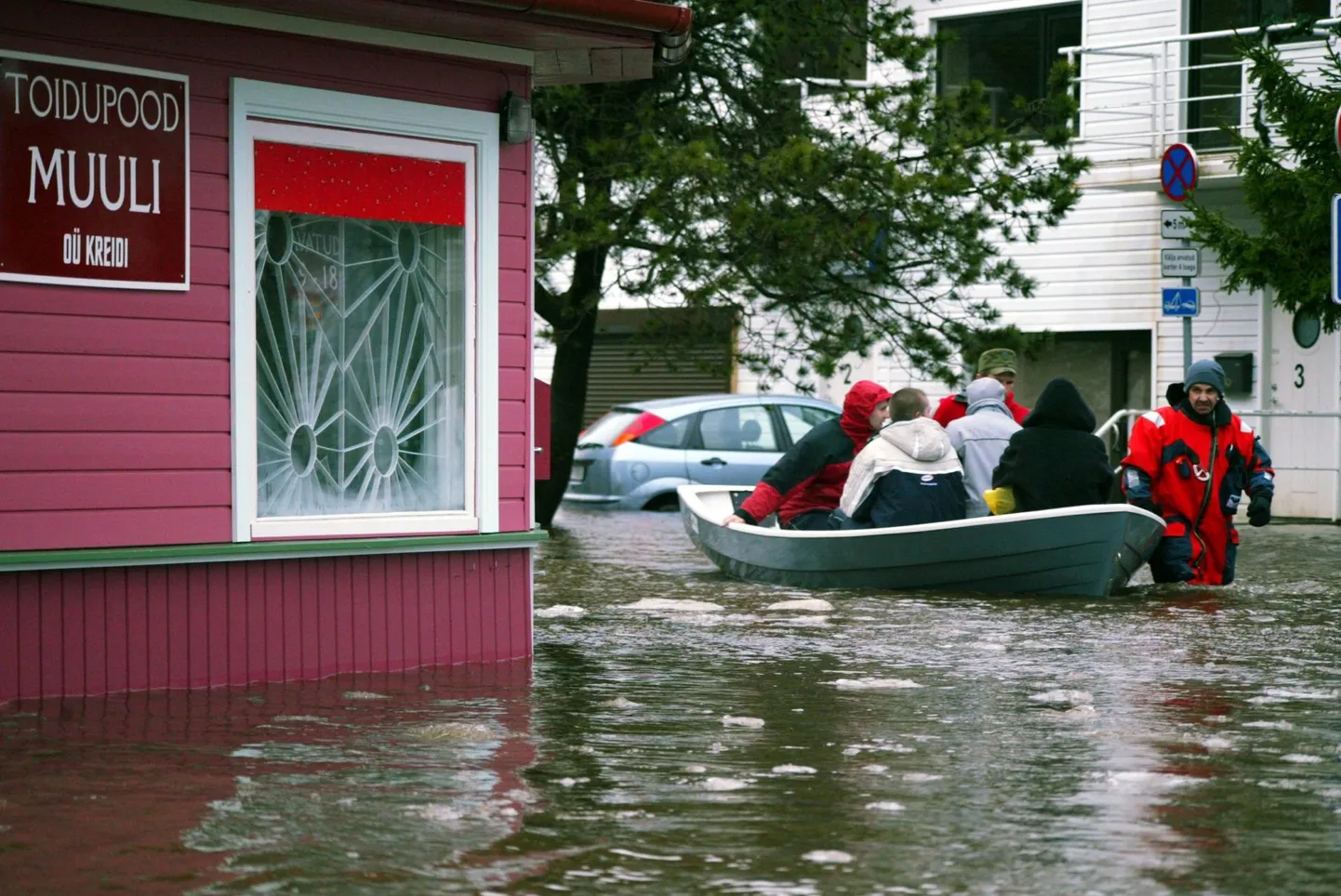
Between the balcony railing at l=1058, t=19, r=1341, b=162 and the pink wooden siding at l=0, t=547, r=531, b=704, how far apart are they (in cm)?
1551

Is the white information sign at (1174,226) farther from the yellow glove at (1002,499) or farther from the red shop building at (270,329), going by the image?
the red shop building at (270,329)

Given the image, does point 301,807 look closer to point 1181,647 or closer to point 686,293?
point 1181,647

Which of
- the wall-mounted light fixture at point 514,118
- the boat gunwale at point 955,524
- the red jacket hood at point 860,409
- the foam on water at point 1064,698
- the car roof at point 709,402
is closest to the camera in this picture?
the foam on water at point 1064,698

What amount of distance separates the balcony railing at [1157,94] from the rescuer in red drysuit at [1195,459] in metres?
10.7

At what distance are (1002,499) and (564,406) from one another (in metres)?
7.29

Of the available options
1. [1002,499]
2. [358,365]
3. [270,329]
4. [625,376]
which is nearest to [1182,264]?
[1002,499]

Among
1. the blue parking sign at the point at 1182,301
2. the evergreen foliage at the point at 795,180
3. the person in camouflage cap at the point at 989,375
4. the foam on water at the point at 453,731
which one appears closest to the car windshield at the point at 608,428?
the evergreen foliage at the point at 795,180

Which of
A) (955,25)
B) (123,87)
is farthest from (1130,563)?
(955,25)

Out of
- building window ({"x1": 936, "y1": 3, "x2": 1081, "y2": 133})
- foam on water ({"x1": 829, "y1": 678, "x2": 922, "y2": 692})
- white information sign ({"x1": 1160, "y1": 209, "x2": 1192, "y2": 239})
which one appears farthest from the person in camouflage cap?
building window ({"x1": 936, "y1": 3, "x2": 1081, "y2": 133})

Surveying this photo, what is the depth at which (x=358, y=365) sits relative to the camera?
971 centimetres

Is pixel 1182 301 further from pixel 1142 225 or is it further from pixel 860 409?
pixel 1142 225

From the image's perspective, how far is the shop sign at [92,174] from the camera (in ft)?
27.3

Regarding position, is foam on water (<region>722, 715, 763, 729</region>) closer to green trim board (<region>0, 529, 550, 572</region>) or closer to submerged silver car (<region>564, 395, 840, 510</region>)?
green trim board (<region>0, 529, 550, 572</region>)

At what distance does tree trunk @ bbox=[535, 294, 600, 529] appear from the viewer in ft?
65.9
